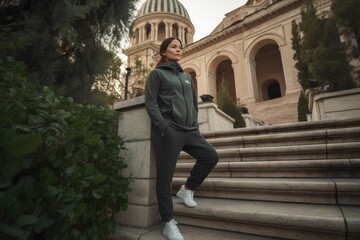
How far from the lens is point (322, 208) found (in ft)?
7.93

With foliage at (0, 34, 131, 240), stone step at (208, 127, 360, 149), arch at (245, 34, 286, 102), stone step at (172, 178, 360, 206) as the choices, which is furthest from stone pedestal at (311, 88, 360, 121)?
arch at (245, 34, 286, 102)

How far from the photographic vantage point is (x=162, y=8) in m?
41.2

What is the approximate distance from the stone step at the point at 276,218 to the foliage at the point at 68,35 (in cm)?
373

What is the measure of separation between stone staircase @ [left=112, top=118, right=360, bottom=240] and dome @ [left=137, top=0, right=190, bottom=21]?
1625 inches

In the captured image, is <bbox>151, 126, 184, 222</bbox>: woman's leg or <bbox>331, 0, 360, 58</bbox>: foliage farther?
<bbox>331, 0, 360, 58</bbox>: foliage

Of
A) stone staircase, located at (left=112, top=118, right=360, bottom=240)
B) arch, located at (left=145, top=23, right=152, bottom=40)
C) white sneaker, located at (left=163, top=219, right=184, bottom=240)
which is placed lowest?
white sneaker, located at (left=163, top=219, right=184, bottom=240)

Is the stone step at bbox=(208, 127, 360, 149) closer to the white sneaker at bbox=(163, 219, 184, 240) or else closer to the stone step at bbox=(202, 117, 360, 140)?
the stone step at bbox=(202, 117, 360, 140)

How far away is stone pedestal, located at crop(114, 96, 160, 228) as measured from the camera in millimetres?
2795

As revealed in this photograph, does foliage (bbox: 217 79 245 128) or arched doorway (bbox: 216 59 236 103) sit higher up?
arched doorway (bbox: 216 59 236 103)

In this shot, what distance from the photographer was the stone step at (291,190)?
2479 mm

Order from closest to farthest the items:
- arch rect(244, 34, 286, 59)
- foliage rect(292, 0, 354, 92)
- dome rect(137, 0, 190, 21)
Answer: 1. foliage rect(292, 0, 354, 92)
2. arch rect(244, 34, 286, 59)
3. dome rect(137, 0, 190, 21)

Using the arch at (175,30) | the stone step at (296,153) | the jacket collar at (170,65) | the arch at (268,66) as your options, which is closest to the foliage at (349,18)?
the stone step at (296,153)

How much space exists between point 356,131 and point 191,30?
142 feet

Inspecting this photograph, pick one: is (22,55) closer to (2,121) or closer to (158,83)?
(158,83)
